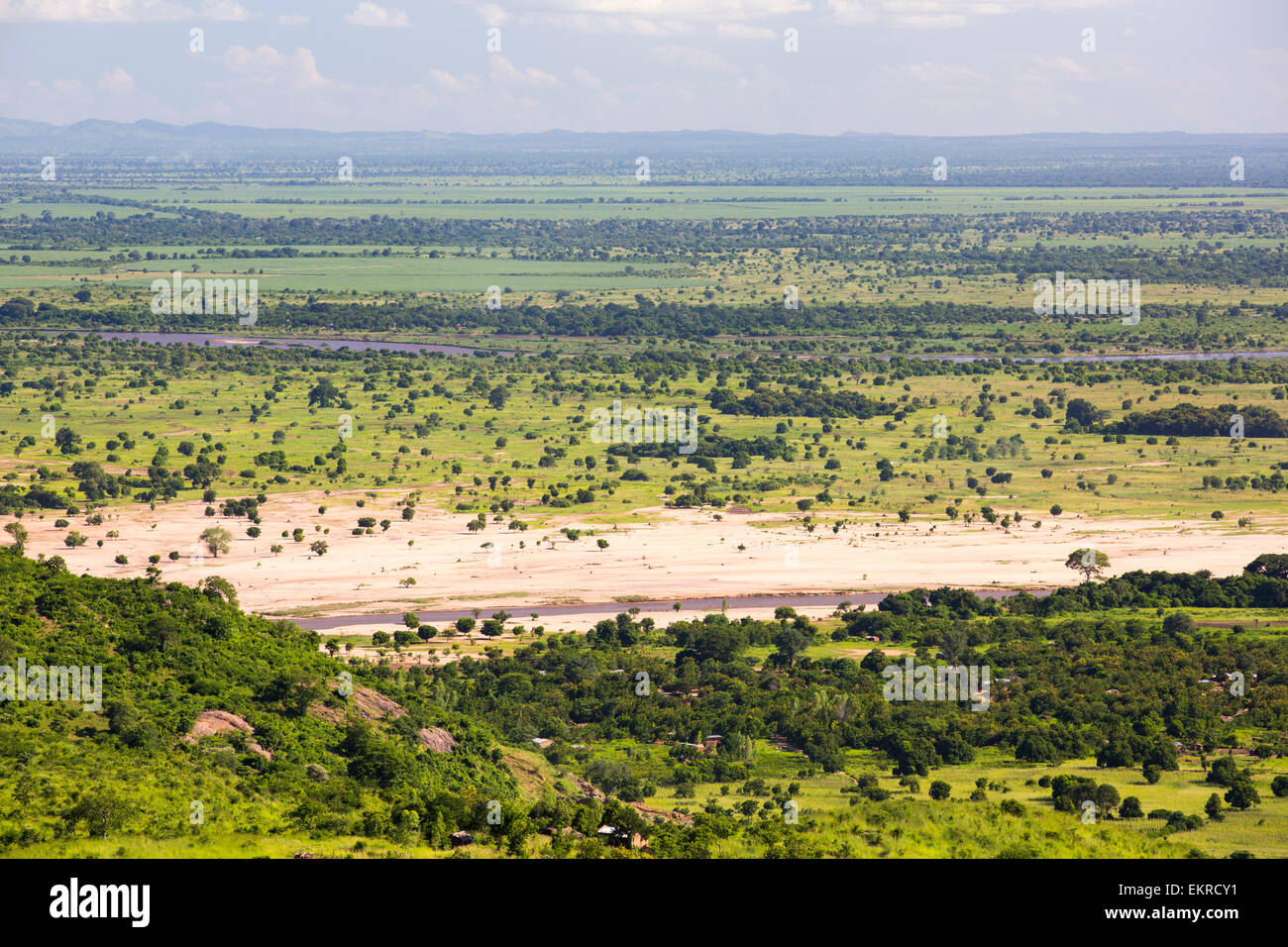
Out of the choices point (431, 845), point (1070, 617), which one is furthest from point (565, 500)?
point (431, 845)

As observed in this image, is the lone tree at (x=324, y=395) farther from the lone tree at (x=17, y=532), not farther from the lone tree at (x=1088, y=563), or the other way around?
the lone tree at (x=1088, y=563)

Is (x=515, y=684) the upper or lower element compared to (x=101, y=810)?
lower

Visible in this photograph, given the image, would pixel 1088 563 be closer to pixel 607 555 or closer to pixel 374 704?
pixel 607 555

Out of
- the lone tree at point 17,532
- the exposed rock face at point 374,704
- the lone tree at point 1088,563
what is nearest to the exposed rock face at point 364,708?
the exposed rock face at point 374,704

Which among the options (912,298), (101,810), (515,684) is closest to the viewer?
(101,810)

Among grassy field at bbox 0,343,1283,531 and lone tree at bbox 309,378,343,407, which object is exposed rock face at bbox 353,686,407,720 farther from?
lone tree at bbox 309,378,343,407

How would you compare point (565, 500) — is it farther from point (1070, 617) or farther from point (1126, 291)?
point (1126, 291)

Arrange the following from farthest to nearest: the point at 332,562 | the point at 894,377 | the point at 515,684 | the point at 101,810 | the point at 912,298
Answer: the point at 912,298 → the point at 894,377 → the point at 332,562 → the point at 515,684 → the point at 101,810
